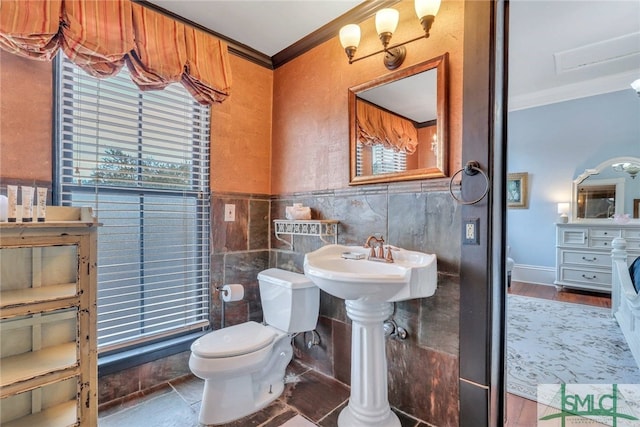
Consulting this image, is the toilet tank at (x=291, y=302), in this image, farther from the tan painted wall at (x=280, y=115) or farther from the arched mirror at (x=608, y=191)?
the arched mirror at (x=608, y=191)

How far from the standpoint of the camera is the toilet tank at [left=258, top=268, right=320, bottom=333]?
182 centimetres

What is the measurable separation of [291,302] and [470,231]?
3.60 feet

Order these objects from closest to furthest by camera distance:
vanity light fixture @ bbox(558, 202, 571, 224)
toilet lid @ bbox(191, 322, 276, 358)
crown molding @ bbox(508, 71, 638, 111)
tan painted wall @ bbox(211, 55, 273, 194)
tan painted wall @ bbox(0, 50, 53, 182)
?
tan painted wall @ bbox(0, 50, 53, 182) → toilet lid @ bbox(191, 322, 276, 358) → tan painted wall @ bbox(211, 55, 273, 194) → crown molding @ bbox(508, 71, 638, 111) → vanity light fixture @ bbox(558, 202, 571, 224)

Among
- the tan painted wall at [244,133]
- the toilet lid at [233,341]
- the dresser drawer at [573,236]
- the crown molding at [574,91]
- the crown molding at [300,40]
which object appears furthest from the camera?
the dresser drawer at [573,236]

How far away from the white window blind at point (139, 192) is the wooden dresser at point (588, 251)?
14.9 ft

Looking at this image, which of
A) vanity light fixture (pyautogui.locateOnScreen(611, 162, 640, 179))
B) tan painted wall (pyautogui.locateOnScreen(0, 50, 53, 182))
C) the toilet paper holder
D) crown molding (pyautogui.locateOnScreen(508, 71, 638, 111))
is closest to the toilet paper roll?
the toilet paper holder

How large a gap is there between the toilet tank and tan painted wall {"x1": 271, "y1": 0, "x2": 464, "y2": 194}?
71 centimetres

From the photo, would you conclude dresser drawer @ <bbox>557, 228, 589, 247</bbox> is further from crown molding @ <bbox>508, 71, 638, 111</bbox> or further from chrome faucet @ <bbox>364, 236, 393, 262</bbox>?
chrome faucet @ <bbox>364, 236, 393, 262</bbox>

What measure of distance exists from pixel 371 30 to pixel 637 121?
382 cm

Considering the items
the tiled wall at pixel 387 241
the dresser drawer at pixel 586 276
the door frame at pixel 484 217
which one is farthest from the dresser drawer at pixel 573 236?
the tiled wall at pixel 387 241

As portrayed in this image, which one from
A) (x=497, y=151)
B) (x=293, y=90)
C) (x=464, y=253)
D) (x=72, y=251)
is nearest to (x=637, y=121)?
(x=497, y=151)

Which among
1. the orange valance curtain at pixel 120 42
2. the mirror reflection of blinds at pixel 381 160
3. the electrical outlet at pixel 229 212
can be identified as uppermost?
the orange valance curtain at pixel 120 42

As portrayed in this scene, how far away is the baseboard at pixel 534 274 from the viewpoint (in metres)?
4.21

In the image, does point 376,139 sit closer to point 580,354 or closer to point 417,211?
point 417,211
